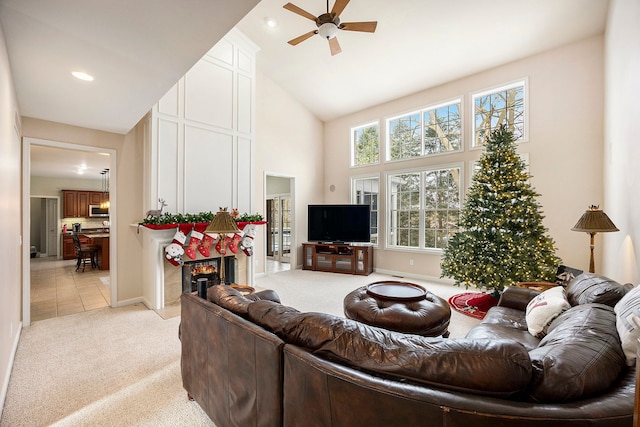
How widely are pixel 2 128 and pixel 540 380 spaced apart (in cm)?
334

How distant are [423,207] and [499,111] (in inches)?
82.7

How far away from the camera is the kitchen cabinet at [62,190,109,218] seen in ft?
29.2

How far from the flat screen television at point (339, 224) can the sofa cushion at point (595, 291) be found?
13.3ft

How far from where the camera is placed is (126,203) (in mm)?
4129

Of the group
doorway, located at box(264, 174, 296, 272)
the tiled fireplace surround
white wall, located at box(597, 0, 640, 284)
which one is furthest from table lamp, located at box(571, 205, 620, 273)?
doorway, located at box(264, 174, 296, 272)

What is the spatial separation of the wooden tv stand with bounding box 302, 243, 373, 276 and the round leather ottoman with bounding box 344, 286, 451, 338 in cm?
330

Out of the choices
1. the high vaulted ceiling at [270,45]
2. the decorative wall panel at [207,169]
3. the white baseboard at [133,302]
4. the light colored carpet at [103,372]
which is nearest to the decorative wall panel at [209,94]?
the decorative wall panel at [207,169]

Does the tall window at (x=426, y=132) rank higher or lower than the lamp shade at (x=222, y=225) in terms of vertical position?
higher

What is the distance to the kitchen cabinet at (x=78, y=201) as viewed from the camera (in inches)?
351

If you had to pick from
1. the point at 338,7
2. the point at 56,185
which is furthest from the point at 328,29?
the point at 56,185

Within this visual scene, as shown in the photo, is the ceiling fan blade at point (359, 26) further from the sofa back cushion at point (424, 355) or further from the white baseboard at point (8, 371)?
the white baseboard at point (8, 371)

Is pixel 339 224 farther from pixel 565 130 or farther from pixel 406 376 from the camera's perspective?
pixel 406 376

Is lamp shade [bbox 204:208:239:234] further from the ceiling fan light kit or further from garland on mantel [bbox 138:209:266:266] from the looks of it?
the ceiling fan light kit

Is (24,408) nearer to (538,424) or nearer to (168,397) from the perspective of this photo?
(168,397)
